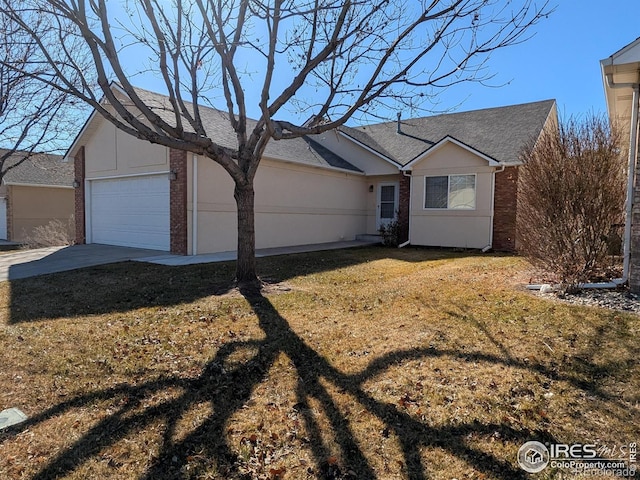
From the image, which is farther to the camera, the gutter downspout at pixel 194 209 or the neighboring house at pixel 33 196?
the neighboring house at pixel 33 196

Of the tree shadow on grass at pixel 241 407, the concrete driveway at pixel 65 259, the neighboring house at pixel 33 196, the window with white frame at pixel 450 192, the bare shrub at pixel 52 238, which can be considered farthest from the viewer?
the neighboring house at pixel 33 196

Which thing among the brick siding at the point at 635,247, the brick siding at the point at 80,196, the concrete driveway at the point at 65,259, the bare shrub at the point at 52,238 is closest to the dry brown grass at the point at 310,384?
the brick siding at the point at 635,247

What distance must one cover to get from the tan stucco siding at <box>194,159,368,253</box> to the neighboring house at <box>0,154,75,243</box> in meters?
14.7

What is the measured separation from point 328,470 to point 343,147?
55.7ft

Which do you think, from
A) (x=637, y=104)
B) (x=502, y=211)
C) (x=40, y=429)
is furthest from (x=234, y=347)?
(x=502, y=211)

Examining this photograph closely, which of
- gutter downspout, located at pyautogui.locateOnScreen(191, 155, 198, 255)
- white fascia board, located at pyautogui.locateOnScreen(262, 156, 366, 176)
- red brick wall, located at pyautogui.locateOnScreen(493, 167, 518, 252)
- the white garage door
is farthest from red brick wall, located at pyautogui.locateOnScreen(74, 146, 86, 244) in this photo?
red brick wall, located at pyautogui.locateOnScreen(493, 167, 518, 252)

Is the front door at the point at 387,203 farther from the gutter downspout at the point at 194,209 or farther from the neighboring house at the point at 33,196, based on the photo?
the neighboring house at the point at 33,196

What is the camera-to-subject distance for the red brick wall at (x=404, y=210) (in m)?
16.2

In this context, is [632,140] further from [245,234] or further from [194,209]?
[194,209]

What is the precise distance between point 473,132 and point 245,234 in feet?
40.1

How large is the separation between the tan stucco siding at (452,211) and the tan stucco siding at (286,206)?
3.35 metres

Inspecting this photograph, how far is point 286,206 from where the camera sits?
14.9 metres

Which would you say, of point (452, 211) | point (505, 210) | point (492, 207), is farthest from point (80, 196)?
point (505, 210)

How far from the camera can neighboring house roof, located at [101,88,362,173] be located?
12781 millimetres
